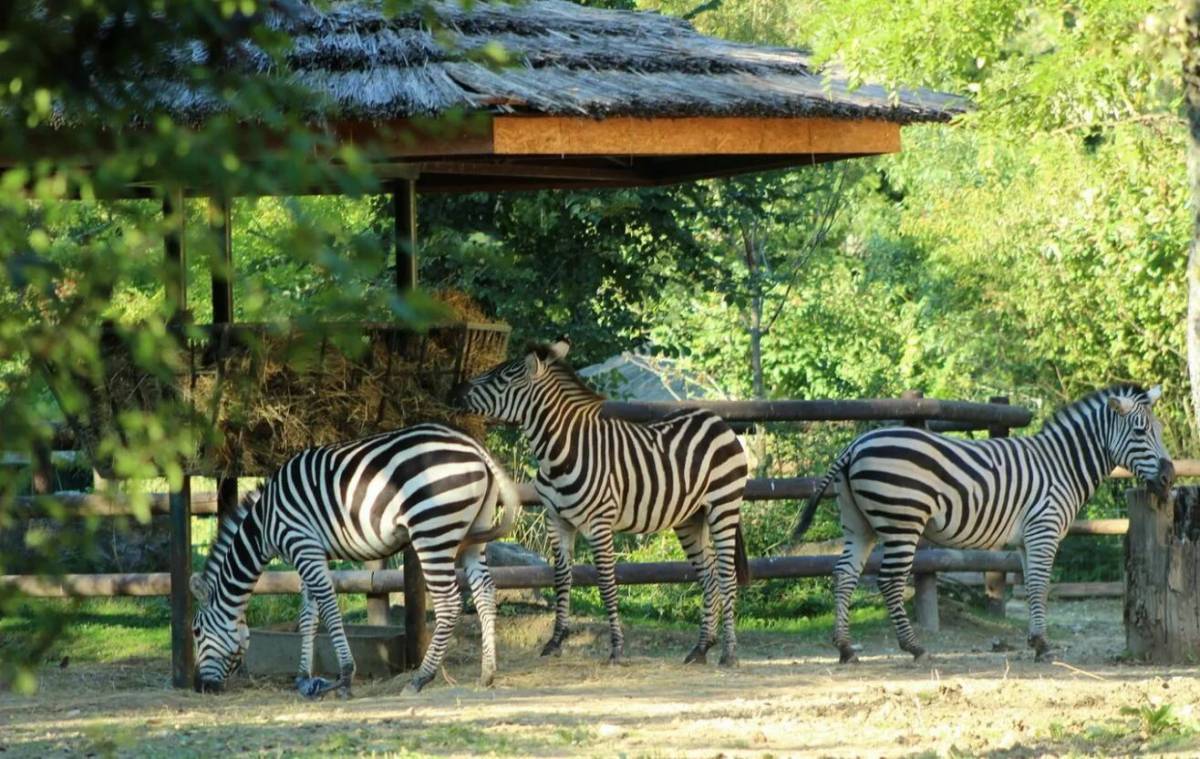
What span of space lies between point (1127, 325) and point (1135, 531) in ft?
24.4

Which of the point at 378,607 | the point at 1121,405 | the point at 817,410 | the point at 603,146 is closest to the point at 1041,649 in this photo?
the point at 1121,405

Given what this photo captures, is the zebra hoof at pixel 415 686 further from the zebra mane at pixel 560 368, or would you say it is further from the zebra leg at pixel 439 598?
the zebra mane at pixel 560 368

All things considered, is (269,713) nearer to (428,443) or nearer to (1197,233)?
(428,443)

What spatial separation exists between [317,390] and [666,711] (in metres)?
2.75

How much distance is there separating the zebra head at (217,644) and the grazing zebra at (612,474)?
173 centimetres

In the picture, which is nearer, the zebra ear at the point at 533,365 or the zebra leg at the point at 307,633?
the zebra leg at the point at 307,633

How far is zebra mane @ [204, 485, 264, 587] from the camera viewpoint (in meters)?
8.93

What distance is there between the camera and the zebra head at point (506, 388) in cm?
A: 908

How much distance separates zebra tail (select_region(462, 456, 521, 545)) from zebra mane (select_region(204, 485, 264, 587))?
1240 mm

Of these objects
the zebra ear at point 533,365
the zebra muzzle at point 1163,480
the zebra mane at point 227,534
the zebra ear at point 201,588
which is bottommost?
the zebra ear at point 201,588

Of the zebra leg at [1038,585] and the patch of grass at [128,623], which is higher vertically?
the zebra leg at [1038,585]

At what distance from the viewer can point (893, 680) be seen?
8.38 metres

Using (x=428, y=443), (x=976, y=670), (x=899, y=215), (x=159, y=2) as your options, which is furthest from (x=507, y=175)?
(x=899, y=215)

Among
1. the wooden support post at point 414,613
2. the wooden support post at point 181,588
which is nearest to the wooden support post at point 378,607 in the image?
the wooden support post at point 414,613
